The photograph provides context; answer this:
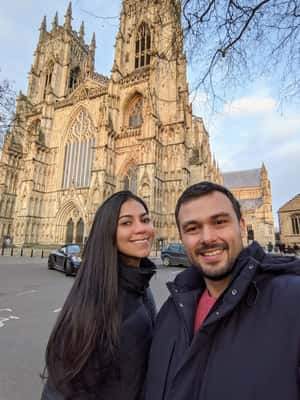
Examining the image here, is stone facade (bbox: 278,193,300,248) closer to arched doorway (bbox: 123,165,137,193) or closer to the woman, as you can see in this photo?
arched doorway (bbox: 123,165,137,193)

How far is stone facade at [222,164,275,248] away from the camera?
125 ft

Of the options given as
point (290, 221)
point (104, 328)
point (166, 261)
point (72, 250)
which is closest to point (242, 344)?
point (104, 328)

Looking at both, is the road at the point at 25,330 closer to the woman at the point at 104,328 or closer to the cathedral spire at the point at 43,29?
the woman at the point at 104,328

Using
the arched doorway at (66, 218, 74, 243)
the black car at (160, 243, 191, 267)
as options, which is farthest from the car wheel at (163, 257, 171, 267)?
the arched doorway at (66, 218, 74, 243)

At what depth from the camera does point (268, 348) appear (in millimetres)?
787

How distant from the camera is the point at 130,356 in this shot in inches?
42.9

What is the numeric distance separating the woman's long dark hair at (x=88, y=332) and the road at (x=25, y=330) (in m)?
1.54

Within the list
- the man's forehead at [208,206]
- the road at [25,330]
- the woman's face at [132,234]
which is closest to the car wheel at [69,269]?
the road at [25,330]

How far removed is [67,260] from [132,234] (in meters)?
9.75

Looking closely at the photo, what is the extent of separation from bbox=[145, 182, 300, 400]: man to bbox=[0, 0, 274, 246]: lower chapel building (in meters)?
19.7

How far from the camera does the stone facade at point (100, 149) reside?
901 inches

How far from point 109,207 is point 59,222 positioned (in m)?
26.7

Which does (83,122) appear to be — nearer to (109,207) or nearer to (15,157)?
(15,157)

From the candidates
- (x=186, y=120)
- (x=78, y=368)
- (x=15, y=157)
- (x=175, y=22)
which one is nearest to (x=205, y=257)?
(x=78, y=368)
